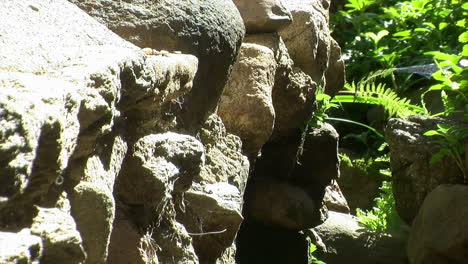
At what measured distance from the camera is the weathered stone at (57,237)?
4.43 feet

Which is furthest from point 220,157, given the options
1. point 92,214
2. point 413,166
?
point 413,166

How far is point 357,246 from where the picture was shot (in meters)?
5.16

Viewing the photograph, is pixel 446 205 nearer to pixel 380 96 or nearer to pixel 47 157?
pixel 380 96

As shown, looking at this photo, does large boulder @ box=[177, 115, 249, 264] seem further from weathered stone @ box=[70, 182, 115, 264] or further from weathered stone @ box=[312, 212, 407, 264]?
weathered stone @ box=[312, 212, 407, 264]

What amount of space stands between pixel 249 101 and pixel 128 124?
1.29 metres

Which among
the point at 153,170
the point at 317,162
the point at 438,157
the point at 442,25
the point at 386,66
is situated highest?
the point at 442,25

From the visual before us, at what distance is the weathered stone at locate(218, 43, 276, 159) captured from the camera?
127 inches

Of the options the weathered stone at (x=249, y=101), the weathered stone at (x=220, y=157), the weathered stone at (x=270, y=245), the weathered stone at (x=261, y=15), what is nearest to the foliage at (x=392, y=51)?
the weathered stone at (x=270, y=245)

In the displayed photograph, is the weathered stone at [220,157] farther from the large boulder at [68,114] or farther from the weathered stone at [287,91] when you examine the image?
the weathered stone at [287,91]

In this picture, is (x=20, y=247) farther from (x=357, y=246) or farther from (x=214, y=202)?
(x=357, y=246)

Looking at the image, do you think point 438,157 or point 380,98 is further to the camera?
point 380,98

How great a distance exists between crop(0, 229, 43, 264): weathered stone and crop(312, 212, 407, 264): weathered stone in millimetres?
3661

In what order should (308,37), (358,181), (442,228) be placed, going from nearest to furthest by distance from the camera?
(308,37)
(442,228)
(358,181)

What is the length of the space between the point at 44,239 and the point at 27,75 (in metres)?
→ 0.32
